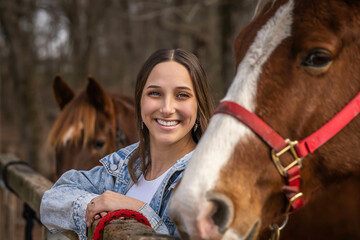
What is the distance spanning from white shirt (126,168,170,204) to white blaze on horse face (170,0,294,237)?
1.69 ft

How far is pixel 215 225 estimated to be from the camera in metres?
1.29

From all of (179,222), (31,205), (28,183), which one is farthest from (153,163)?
(28,183)

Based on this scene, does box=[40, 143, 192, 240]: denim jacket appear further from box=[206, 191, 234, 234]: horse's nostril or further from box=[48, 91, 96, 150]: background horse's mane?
box=[48, 91, 96, 150]: background horse's mane

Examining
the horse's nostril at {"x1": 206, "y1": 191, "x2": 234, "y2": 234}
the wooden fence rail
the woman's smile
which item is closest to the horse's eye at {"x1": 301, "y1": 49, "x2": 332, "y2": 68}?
the horse's nostril at {"x1": 206, "y1": 191, "x2": 234, "y2": 234}

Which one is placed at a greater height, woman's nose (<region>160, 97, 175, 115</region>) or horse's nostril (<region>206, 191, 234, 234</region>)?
woman's nose (<region>160, 97, 175, 115</region>)

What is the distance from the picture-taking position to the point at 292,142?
139 centimetres

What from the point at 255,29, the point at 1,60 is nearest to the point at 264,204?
the point at 255,29

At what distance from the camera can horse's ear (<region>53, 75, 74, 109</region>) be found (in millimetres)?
3820

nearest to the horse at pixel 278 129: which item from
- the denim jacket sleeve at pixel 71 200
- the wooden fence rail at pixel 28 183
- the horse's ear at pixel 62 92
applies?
the denim jacket sleeve at pixel 71 200

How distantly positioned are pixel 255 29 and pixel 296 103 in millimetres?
330

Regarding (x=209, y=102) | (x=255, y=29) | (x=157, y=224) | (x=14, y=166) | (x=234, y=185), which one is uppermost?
(x=255, y=29)

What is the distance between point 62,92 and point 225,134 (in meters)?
2.87

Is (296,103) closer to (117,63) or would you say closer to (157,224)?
(157,224)

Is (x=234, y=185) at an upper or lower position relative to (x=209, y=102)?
lower
